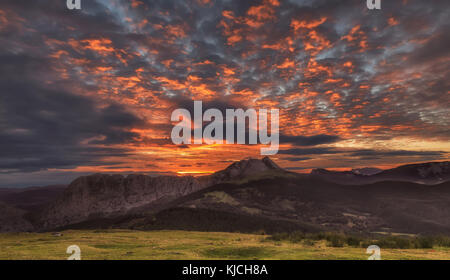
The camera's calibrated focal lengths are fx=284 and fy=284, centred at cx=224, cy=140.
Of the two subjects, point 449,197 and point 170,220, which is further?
point 449,197

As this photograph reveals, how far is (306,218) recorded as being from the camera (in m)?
188

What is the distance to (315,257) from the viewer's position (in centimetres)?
1959

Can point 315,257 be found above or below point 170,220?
above

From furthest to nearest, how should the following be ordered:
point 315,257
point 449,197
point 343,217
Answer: point 449,197, point 343,217, point 315,257

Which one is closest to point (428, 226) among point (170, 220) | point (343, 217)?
point (343, 217)

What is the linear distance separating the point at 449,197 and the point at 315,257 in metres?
234
